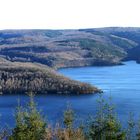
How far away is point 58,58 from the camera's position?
118562mm

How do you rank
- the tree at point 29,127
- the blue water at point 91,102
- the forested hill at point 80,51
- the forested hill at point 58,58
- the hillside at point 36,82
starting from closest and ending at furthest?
1. the tree at point 29,127
2. the blue water at point 91,102
3. the hillside at point 36,82
4. the forested hill at point 58,58
5. the forested hill at point 80,51

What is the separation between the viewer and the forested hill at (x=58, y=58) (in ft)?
219

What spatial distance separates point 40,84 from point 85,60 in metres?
48.2

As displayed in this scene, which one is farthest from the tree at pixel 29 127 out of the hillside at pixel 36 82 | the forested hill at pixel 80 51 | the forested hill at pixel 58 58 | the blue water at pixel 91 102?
the forested hill at pixel 80 51

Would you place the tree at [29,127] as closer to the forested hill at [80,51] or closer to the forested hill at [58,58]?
the forested hill at [58,58]

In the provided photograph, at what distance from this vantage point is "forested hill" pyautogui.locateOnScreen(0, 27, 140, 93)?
6675cm

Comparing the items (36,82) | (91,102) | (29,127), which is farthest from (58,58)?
(29,127)

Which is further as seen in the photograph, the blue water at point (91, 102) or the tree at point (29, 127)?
the blue water at point (91, 102)

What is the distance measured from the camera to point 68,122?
16016 millimetres

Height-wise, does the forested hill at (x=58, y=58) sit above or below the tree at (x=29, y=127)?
below

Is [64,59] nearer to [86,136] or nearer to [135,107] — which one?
[135,107]

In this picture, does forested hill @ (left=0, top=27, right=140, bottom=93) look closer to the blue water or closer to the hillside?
the hillside

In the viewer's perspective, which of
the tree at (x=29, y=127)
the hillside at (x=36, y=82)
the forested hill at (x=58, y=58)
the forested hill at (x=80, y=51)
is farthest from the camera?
the forested hill at (x=80, y=51)

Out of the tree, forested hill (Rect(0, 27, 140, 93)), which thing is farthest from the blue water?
the tree
